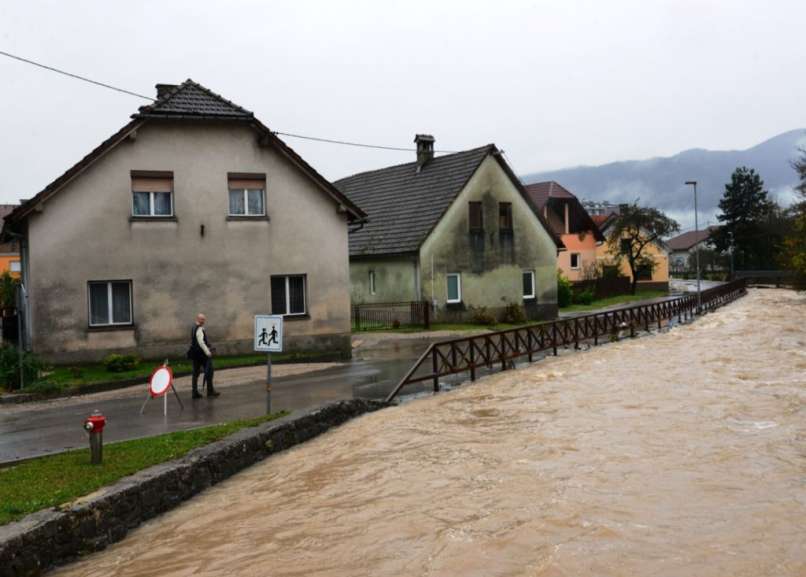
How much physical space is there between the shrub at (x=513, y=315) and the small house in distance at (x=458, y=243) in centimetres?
40

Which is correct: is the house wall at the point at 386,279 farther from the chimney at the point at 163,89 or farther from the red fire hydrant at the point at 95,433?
the red fire hydrant at the point at 95,433

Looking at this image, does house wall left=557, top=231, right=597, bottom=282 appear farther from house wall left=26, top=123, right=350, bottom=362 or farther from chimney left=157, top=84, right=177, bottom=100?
chimney left=157, top=84, right=177, bottom=100

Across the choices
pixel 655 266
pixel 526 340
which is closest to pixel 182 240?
pixel 526 340

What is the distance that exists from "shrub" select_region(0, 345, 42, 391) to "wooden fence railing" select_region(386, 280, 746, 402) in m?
8.60

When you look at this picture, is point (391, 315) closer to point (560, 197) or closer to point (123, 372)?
point (123, 372)

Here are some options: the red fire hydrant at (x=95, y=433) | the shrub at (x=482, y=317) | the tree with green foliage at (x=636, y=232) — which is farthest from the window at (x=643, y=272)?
the red fire hydrant at (x=95, y=433)

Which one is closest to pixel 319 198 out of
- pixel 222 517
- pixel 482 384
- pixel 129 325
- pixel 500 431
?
pixel 129 325

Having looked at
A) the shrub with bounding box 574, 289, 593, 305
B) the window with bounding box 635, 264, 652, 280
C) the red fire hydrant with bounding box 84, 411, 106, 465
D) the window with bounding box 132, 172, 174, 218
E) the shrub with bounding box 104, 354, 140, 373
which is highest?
the window with bounding box 132, 172, 174, 218

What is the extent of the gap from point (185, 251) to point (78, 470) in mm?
12482

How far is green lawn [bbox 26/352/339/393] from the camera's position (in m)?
18.2

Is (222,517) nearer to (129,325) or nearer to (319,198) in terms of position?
(129,325)

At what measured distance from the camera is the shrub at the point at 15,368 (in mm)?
17984

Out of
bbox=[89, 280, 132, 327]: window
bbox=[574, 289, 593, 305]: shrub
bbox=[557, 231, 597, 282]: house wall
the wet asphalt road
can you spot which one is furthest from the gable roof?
bbox=[557, 231, 597, 282]: house wall

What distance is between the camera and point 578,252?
59.6 m
